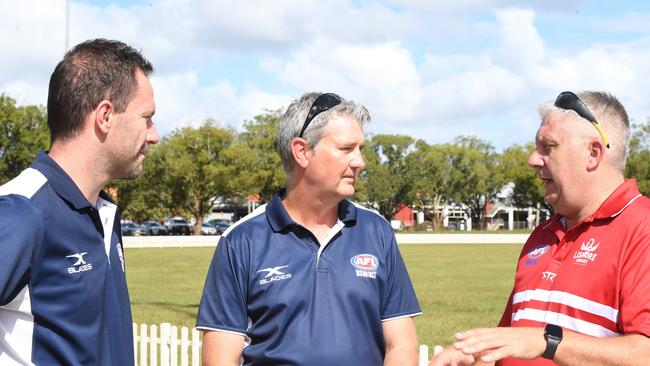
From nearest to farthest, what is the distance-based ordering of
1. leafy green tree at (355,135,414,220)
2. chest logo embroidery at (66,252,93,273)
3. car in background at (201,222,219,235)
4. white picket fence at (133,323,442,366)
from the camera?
chest logo embroidery at (66,252,93,273)
white picket fence at (133,323,442,366)
car in background at (201,222,219,235)
leafy green tree at (355,135,414,220)

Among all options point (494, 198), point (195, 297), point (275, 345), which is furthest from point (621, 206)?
point (494, 198)

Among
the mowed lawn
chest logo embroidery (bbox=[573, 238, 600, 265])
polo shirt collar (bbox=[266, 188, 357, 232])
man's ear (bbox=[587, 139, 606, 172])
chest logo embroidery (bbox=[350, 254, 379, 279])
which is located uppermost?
man's ear (bbox=[587, 139, 606, 172])

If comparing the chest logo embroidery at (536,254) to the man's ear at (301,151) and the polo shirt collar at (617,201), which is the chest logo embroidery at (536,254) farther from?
the man's ear at (301,151)

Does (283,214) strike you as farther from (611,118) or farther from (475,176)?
(475,176)

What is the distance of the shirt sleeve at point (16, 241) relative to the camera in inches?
113

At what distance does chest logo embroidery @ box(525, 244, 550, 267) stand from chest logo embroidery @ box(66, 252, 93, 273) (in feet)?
7.40

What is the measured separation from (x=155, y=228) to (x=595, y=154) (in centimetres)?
7871

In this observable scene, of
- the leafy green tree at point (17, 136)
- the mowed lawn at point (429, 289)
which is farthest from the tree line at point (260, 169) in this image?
the mowed lawn at point (429, 289)

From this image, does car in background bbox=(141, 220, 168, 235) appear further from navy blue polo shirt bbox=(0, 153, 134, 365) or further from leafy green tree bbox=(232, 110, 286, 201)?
navy blue polo shirt bbox=(0, 153, 134, 365)

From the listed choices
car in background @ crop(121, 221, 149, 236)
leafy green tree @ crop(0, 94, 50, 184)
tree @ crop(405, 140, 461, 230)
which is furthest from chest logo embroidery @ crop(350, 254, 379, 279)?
tree @ crop(405, 140, 461, 230)

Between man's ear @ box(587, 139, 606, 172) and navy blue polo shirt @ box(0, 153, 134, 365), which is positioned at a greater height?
man's ear @ box(587, 139, 606, 172)

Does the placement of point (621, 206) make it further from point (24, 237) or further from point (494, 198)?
point (494, 198)

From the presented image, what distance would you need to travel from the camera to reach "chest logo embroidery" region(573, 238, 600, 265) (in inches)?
146

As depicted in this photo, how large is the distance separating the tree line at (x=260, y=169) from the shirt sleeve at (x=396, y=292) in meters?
44.7
